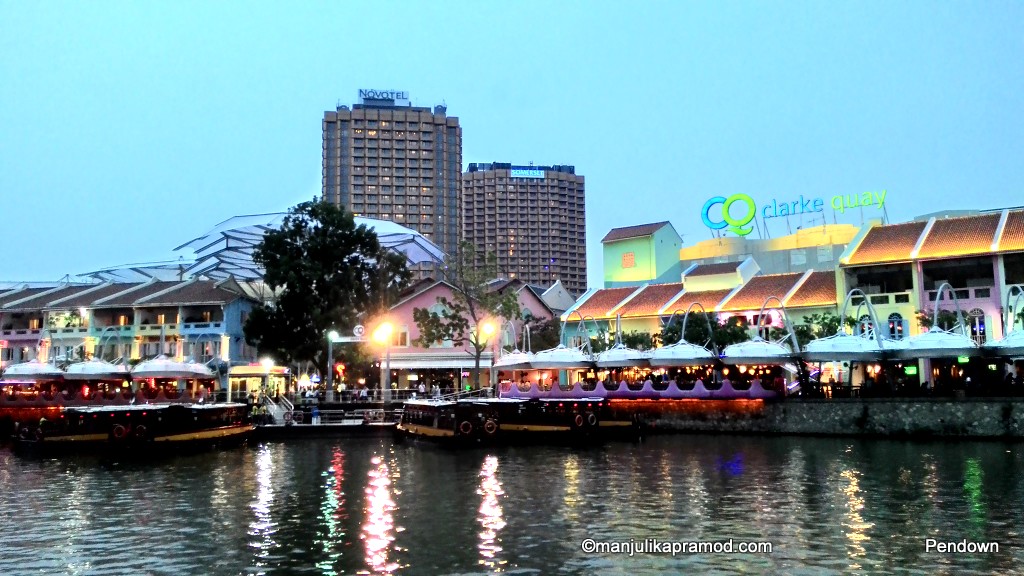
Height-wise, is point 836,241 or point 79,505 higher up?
point 836,241

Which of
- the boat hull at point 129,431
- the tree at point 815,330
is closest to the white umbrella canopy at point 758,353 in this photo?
the tree at point 815,330

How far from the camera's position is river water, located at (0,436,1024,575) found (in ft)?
52.4

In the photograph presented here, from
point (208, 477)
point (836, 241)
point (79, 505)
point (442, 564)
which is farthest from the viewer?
point (836, 241)

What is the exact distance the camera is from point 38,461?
34.2 metres

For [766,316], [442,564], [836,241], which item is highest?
[836,241]

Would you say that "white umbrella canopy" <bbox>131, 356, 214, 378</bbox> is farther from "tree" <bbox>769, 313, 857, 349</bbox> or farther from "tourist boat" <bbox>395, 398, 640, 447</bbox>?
"tree" <bbox>769, 313, 857, 349</bbox>

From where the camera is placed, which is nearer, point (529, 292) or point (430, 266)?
point (529, 292)

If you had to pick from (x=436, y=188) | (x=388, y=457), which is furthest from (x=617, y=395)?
(x=436, y=188)

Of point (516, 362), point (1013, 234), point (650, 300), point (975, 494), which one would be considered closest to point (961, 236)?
point (1013, 234)

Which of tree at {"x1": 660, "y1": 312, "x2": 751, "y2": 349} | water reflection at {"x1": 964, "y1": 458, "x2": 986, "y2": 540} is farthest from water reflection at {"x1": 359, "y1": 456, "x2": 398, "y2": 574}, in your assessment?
tree at {"x1": 660, "y1": 312, "x2": 751, "y2": 349}

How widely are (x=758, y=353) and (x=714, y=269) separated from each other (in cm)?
1800

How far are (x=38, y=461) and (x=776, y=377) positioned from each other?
32.2m

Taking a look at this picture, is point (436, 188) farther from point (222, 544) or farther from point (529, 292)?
point (222, 544)

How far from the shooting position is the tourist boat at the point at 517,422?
38031mm
